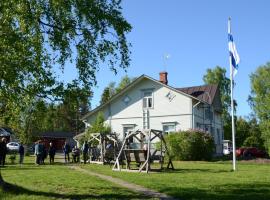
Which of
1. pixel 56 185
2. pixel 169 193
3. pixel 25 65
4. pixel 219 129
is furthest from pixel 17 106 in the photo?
pixel 219 129

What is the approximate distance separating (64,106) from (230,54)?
12754 mm

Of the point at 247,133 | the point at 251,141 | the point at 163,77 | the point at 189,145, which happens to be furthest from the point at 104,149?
the point at 247,133

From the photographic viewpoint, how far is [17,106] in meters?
13.8

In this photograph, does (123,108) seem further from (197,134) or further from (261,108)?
(261,108)

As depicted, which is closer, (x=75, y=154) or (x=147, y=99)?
(x=75, y=154)

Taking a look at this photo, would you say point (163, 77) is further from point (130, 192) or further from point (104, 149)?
point (130, 192)

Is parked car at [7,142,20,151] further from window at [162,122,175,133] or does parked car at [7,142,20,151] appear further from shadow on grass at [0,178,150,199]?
shadow on grass at [0,178,150,199]

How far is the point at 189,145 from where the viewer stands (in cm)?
3569

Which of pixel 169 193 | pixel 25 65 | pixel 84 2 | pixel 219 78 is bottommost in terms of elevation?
pixel 169 193

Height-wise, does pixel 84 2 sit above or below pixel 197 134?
above

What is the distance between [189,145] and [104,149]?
24.8 ft

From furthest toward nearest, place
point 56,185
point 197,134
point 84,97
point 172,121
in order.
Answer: point 172,121
point 197,134
point 56,185
point 84,97

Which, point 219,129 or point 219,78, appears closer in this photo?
point 219,129

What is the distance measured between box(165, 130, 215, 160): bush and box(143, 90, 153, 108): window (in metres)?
7.81
